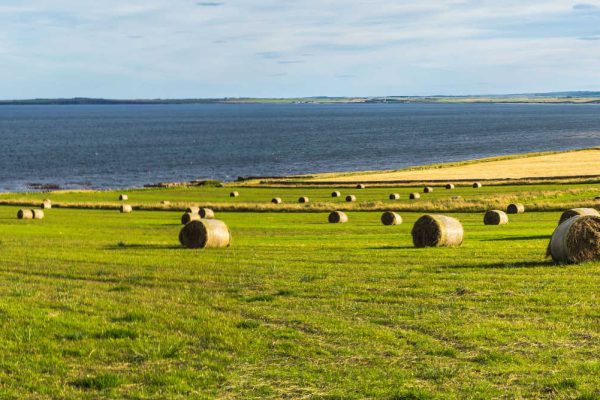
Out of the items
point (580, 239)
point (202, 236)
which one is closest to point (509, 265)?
point (580, 239)

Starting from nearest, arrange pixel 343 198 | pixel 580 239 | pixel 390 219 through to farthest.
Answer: pixel 580 239 → pixel 390 219 → pixel 343 198

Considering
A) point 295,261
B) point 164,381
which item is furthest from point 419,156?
point 164,381

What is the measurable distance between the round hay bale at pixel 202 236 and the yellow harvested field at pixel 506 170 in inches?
2296

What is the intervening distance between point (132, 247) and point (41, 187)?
8161 cm

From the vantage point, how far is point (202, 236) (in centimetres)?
3122

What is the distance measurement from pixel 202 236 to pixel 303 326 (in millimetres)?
16822

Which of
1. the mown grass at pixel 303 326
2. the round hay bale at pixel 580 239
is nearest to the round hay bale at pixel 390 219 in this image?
the mown grass at pixel 303 326

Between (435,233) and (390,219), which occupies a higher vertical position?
(435,233)

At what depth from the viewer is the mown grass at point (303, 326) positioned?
11484 mm

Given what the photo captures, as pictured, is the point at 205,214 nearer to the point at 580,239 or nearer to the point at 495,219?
the point at 495,219

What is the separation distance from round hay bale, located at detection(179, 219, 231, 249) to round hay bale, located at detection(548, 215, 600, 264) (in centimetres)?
1438

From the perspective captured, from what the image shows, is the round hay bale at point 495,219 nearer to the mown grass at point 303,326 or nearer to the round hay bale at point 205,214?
the mown grass at point 303,326

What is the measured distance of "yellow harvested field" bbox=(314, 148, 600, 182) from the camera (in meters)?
88.8

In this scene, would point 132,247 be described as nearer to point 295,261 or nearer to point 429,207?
point 295,261
